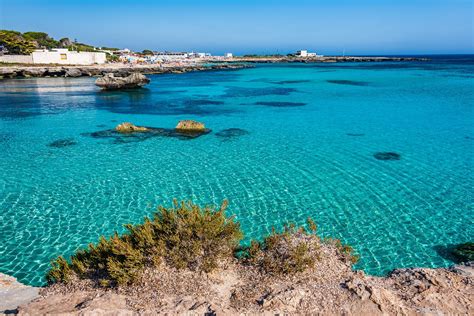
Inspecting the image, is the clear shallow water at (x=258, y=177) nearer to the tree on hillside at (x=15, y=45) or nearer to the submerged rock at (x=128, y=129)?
the submerged rock at (x=128, y=129)

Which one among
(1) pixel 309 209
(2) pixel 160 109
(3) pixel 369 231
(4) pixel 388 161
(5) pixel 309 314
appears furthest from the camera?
(2) pixel 160 109

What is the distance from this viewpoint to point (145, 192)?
14156 millimetres

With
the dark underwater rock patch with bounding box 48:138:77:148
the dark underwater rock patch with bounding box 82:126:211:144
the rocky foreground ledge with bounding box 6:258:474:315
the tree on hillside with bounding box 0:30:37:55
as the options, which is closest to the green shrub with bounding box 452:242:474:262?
the rocky foreground ledge with bounding box 6:258:474:315

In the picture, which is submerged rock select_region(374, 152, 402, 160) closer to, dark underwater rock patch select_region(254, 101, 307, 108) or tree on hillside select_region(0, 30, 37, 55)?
dark underwater rock patch select_region(254, 101, 307, 108)

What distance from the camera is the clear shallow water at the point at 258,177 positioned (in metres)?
10.9

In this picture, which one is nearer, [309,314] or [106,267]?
[309,314]

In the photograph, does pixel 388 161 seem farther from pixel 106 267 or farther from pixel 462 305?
pixel 106 267

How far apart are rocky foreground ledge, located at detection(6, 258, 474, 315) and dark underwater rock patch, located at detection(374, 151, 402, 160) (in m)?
11.8

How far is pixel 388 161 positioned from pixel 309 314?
14.2 meters

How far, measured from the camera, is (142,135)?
2380 centimetres

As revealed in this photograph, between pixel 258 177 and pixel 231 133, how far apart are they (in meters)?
9.22

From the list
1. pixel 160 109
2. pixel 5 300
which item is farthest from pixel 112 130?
pixel 5 300

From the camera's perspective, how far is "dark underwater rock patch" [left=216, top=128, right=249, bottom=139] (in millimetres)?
23625

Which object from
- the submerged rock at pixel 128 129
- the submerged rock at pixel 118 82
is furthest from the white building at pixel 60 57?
the submerged rock at pixel 128 129
